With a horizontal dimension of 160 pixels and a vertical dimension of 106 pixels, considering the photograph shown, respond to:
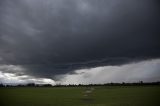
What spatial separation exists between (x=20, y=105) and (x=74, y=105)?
39.9 ft

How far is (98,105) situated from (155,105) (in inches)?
461

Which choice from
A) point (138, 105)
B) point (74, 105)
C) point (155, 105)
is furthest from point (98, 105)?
point (155, 105)

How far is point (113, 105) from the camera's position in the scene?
47844mm

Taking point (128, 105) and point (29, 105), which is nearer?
point (128, 105)

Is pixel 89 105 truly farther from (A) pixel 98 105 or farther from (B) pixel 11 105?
(B) pixel 11 105

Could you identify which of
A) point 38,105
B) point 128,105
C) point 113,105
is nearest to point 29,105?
point 38,105

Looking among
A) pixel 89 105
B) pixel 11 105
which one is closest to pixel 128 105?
pixel 89 105

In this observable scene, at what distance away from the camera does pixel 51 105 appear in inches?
1954

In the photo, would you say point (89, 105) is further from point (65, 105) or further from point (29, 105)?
point (29, 105)

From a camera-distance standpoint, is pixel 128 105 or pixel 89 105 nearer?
pixel 128 105

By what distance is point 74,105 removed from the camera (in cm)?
4900

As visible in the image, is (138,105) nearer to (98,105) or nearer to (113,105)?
(113,105)

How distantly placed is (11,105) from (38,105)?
21.6ft

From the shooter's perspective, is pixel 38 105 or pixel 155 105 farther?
pixel 38 105
